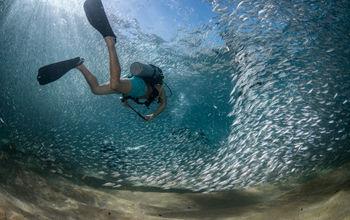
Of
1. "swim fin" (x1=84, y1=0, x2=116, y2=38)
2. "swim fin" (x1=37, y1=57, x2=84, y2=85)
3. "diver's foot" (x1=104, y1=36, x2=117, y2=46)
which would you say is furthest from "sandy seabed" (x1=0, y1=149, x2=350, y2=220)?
"swim fin" (x1=84, y1=0, x2=116, y2=38)

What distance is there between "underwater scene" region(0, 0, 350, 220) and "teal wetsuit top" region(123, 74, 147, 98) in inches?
81.6

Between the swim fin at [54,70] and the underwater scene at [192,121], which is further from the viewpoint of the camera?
the underwater scene at [192,121]

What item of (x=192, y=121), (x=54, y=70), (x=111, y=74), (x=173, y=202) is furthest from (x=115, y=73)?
(x=192, y=121)

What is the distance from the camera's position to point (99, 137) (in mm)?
7133

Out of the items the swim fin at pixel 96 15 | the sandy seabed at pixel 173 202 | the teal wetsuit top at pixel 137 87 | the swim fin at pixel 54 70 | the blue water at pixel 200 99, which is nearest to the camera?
the sandy seabed at pixel 173 202

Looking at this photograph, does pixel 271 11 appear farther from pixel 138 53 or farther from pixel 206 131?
pixel 138 53

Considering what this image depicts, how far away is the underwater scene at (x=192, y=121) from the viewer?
352 centimetres

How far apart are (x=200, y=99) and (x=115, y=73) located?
20.2ft

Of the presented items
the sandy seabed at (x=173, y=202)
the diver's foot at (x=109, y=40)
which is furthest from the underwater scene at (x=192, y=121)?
the diver's foot at (x=109, y=40)

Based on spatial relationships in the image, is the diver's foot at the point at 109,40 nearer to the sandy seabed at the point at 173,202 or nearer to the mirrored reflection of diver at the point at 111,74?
the mirrored reflection of diver at the point at 111,74

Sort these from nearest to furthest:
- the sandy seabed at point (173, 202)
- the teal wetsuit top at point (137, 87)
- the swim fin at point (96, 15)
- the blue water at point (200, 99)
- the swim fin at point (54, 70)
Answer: the sandy seabed at point (173, 202) < the swim fin at point (96, 15) < the swim fin at point (54, 70) < the teal wetsuit top at point (137, 87) < the blue water at point (200, 99)

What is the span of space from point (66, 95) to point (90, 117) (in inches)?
74.2

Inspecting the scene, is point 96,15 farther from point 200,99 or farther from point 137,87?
point 200,99

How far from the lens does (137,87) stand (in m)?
3.36
